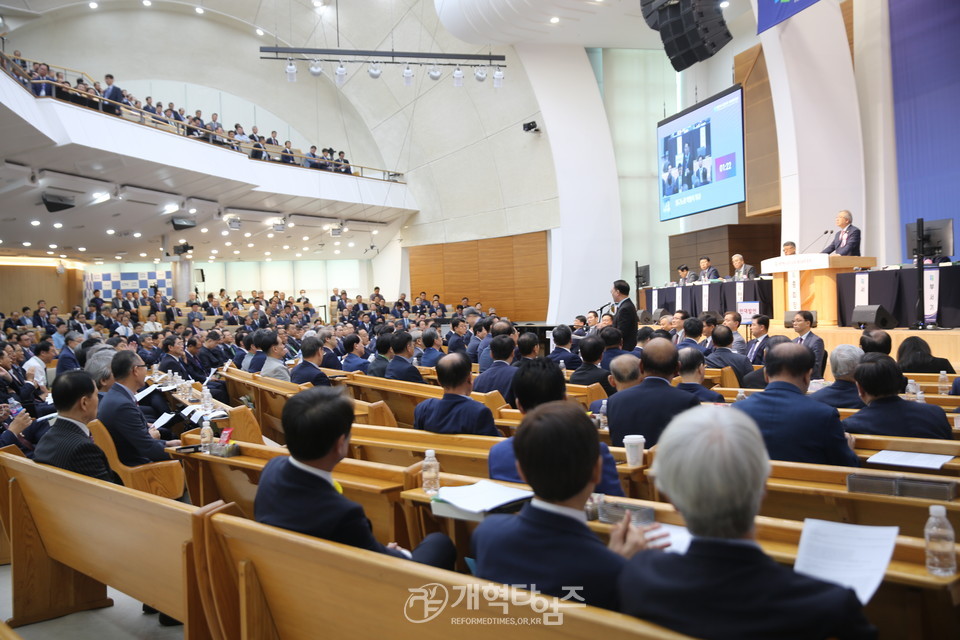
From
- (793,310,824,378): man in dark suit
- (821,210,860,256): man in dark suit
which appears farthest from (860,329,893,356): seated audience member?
(821,210,860,256): man in dark suit

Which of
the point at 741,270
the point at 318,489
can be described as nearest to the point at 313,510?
the point at 318,489

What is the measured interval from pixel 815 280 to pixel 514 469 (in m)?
7.10

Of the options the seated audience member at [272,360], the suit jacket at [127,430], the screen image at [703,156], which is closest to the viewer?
the suit jacket at [127,430]

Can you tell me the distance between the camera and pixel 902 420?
3.05 meters

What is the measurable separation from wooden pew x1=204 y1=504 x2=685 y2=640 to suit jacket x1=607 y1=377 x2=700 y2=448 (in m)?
1.75

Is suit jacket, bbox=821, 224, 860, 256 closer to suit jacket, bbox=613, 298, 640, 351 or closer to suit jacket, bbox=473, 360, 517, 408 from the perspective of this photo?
suit jacket, bbox=613, 298, 640, 351

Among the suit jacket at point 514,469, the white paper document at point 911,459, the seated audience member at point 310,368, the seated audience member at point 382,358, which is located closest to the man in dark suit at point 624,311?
the seated audience member at point 382,358

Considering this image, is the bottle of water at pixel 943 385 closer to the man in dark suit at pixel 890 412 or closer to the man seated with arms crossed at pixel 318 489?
the man in dark suit at pixel 890 412

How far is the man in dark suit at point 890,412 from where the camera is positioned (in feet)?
9.87

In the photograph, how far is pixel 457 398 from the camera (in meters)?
3.43

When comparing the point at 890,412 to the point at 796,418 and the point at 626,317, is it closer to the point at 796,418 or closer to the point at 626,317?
the point at 796,418

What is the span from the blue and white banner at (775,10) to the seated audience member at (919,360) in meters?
5.22

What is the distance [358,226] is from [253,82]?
6.11m

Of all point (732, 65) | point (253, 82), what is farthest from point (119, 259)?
point (732, 65)
